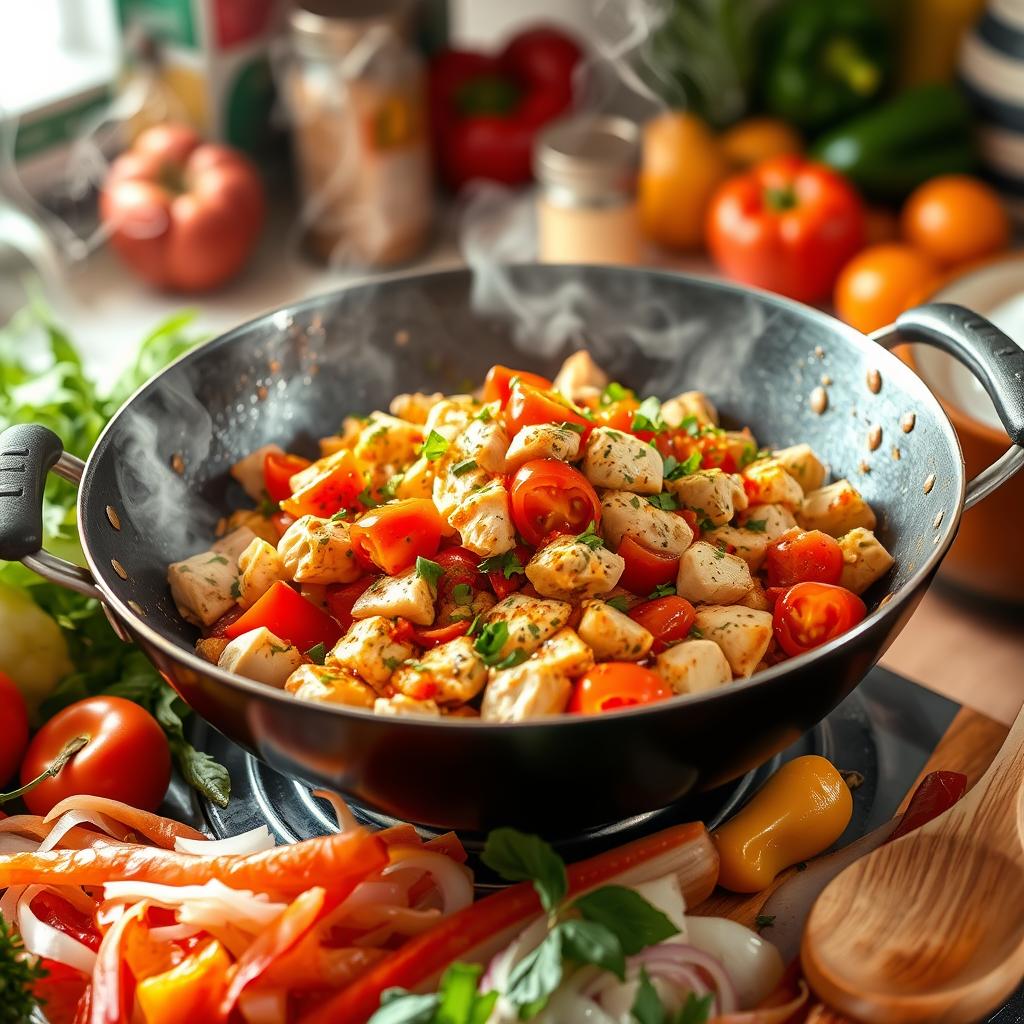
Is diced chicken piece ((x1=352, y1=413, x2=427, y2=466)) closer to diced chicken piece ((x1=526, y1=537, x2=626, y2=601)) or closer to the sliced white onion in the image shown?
diced chicken piece ((x1=526, y1=537, x2=626, y2=601))

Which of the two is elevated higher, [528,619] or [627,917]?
[528,619]

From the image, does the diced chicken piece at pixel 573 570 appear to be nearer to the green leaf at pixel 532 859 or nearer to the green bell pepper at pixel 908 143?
the green leaf at pixel 532 859

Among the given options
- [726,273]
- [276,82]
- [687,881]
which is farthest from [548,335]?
[276,82]

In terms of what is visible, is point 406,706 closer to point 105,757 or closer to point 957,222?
point 105,757

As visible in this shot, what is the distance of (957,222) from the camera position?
239 cm

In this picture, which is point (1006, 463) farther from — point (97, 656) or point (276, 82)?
point (276, 82)

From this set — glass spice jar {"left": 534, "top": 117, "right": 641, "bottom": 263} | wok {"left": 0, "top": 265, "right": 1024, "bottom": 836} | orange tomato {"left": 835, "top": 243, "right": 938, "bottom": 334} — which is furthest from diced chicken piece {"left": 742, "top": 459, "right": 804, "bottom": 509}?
glass spice jar {"left": 534, "top": 117, "right": 641, "bottom": 263}

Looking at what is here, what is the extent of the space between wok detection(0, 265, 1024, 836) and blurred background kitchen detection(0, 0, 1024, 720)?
0.72 meters

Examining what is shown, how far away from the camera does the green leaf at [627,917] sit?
1059 mm

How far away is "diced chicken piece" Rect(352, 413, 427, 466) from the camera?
147 centimetres

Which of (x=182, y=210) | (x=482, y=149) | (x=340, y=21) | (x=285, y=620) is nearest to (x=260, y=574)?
(x=285, y=620)

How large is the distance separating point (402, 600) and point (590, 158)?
143 centimetres

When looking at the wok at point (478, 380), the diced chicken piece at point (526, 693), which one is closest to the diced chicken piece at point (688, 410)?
the wok at point (478, 380)

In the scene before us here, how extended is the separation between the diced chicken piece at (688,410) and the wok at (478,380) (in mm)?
55
